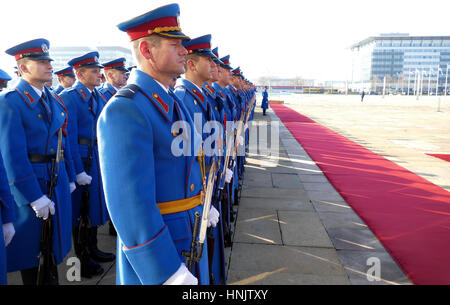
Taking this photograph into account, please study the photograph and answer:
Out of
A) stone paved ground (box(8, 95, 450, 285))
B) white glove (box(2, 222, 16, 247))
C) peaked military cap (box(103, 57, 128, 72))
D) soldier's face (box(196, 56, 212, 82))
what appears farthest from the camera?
peaked military cap (box(103, 57, 128, 72))

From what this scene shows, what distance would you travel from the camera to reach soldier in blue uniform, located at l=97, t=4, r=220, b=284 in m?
1.35

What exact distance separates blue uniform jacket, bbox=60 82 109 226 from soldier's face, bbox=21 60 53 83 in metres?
0.68

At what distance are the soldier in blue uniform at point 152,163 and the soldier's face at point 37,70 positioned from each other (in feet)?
5.07

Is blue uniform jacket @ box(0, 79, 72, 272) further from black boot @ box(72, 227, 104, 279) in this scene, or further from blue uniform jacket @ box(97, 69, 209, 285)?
blue uniform jacket @ box(97, 69, 209, 285)

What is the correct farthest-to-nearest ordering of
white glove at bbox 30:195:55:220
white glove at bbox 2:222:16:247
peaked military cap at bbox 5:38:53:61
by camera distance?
peaked military cap at bbox 5:38:53:61 < white glove at bbox 30:195:55:220 < white glove at bbox 2:222:16:247

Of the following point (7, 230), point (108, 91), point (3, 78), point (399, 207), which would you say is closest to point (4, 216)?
point (7, 230)

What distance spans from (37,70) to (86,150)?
1059 mm

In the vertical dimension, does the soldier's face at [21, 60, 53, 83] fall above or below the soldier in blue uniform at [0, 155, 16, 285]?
above

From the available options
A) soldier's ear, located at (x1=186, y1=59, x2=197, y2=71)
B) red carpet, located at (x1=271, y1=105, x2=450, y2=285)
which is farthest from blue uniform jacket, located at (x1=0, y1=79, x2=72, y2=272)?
red carpet, located at (x1=271, y1=105, x2=450, y2=285)

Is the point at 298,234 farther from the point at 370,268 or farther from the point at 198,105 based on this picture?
the point at 198,105

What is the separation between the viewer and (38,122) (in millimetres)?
2609

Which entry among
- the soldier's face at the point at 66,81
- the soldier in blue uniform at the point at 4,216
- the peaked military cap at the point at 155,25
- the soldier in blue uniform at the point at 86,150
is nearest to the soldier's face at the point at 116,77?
the soldier in blue uniform at the point at 86,150
